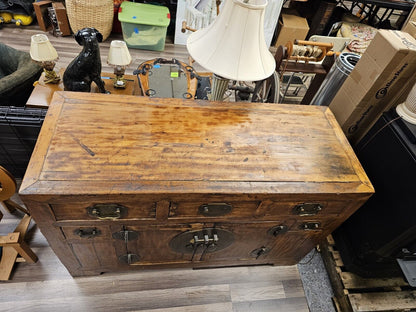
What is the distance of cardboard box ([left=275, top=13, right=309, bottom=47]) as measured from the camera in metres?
3.58

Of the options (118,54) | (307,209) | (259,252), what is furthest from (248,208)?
(118,54)

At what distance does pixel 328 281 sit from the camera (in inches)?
67.9

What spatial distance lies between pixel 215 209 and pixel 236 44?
63 cm

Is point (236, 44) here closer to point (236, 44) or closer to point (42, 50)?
point (236, 44)

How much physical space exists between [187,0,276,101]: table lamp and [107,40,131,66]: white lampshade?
1.18 metres

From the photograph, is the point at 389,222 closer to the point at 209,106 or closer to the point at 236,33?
the point at 209,106

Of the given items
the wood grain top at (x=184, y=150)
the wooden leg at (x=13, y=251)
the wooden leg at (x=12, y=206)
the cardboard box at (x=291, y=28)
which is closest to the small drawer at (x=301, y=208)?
the wood grain top at (x=184, y=150)

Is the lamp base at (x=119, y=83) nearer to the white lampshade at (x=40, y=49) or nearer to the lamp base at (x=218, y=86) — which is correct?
the white lampshade at (x=40, y=49)

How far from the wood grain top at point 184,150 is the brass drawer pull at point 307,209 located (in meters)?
0.12

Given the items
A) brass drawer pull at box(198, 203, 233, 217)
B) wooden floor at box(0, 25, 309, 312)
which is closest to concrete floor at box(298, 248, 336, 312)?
wooden floor at box(0, 25, 309, 312)

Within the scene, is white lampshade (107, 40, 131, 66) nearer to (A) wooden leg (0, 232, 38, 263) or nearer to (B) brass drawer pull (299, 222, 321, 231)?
(A) wooden leg (0, 232, 38, 263)

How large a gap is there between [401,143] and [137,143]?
119 cm

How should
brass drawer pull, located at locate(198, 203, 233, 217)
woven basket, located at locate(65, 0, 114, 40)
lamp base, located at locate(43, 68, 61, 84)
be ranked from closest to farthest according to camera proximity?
brass drawer pull, located at locate(198, 203, 233, 217), lamp base, located at locate(43, 68, 61, 84), woven basket, located at locate(65, 0, 114, 40)

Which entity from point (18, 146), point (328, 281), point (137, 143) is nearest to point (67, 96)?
point (137, 143)
